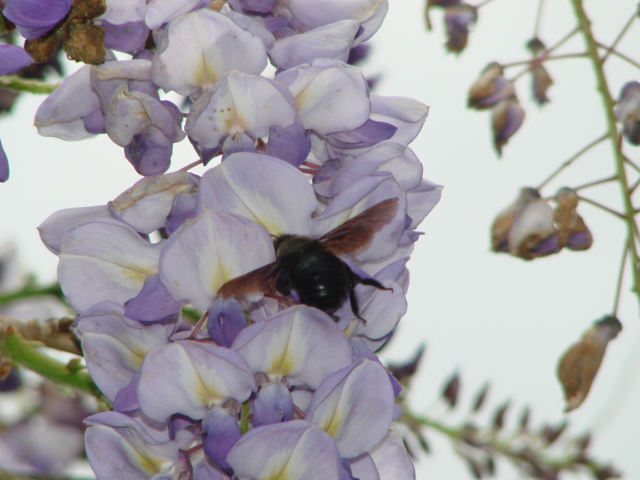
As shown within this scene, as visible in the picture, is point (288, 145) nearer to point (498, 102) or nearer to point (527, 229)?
point (527, 229)

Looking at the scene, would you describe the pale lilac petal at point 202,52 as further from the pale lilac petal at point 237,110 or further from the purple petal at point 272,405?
the purple petal at point 272,405

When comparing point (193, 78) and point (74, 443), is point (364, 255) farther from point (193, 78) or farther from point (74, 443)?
point (74, 443)

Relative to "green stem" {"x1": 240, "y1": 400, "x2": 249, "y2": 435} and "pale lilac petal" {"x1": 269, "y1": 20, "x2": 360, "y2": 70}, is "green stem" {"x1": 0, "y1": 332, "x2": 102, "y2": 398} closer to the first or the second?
"green stem" {"x1": 240, "y1": 400, "x2": 249, "y2": 435}

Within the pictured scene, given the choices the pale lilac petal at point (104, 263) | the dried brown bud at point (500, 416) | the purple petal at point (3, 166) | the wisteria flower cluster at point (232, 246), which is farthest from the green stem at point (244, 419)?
the dried brown bud at point (500, 416)

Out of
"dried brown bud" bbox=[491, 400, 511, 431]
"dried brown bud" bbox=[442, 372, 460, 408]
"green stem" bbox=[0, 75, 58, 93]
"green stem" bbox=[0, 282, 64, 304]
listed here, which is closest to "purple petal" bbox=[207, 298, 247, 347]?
"green stem" bbox=[0, 75, 58, 93]

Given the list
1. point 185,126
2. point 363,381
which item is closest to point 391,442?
point 363,381

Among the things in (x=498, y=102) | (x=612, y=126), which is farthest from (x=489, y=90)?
(x=612, y=126)
